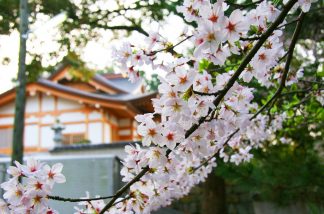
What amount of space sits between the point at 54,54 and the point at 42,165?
15.0ft

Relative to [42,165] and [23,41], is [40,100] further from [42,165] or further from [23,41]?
[42,165]

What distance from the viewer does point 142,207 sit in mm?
1736

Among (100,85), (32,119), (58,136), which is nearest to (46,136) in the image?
(32,119)

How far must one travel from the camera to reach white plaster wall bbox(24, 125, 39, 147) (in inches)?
520

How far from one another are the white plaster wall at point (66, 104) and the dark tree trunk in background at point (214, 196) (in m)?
7.53

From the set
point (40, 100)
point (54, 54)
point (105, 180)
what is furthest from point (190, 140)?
point (40, 100)

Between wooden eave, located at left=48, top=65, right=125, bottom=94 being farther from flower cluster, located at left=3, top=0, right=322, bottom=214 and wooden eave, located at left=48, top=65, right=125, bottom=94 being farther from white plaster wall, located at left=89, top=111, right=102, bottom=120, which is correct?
flower cluster, located at left=3, top=0, right=322, bottom=214

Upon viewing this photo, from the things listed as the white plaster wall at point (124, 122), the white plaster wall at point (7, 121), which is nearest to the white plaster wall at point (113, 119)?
the white plaster wall at point (124, 122)

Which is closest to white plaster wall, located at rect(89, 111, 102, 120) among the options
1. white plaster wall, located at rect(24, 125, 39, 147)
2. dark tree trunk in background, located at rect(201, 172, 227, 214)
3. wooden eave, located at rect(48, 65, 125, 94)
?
wooden eave, located at rect(48, 65, 125, 94)

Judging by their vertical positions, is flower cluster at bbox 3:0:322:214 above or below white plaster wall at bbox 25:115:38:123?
below

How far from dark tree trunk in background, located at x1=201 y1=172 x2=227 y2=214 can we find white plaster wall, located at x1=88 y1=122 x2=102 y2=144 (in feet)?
22.0

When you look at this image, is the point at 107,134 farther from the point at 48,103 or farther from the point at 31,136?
the point at 31,136

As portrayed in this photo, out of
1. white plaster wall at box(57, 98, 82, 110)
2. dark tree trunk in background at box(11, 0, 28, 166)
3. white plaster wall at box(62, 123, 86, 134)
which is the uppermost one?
white plaster wall at box(57, 98, 82, 110)

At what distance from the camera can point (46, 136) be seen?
13.2 m
